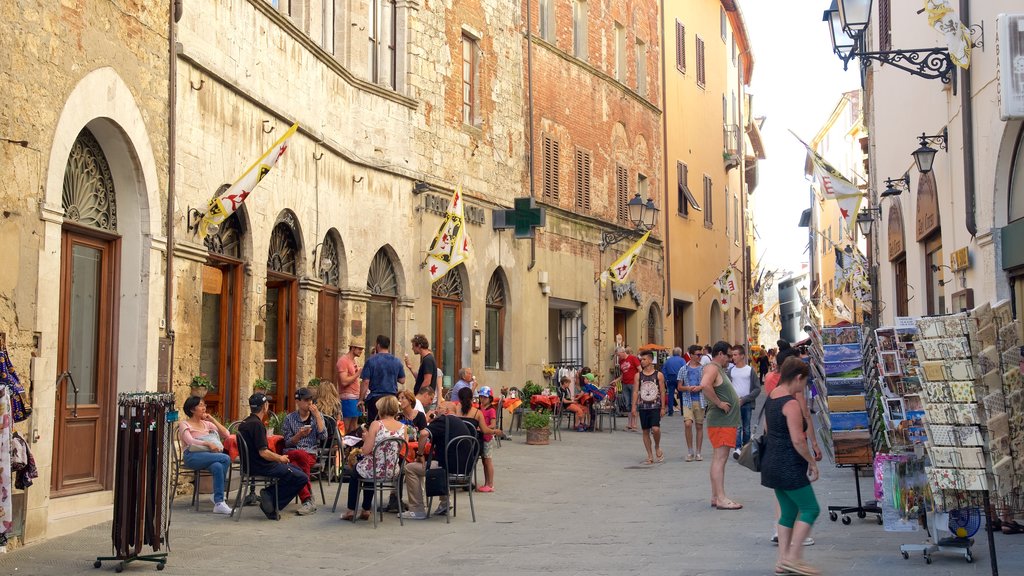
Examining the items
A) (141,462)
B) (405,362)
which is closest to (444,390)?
(405,362)

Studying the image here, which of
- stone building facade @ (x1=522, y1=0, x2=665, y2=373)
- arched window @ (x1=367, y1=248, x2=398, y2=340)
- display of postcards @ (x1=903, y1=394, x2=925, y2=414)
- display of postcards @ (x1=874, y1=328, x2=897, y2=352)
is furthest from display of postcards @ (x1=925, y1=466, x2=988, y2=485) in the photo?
stone building facade @ (x1=522, y1=0, x2=665, y2=373)

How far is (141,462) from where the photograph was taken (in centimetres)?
848

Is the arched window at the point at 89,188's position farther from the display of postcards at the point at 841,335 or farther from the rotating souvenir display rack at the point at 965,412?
the rotating souvenir display rack at the point at 965,412

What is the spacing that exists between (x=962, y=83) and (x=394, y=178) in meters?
9.48

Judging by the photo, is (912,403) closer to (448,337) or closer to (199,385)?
(199,385)

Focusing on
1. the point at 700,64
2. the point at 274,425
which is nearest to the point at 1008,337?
the point at 274,425

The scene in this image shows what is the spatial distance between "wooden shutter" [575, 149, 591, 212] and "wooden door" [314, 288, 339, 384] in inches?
411

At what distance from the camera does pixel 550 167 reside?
25.4 meters

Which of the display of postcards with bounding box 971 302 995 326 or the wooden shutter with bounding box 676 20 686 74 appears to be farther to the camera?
the wooden shutter with bounding box 676 20 686 74

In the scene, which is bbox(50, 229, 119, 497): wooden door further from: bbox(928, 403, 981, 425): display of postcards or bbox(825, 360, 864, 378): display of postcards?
bbox(928, 403, 981, 425): display of postcards

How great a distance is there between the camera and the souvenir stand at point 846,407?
10.7 m

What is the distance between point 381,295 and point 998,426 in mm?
12260

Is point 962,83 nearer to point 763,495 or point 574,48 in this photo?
point 763,495

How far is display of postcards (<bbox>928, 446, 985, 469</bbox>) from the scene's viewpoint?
25.9 ft
